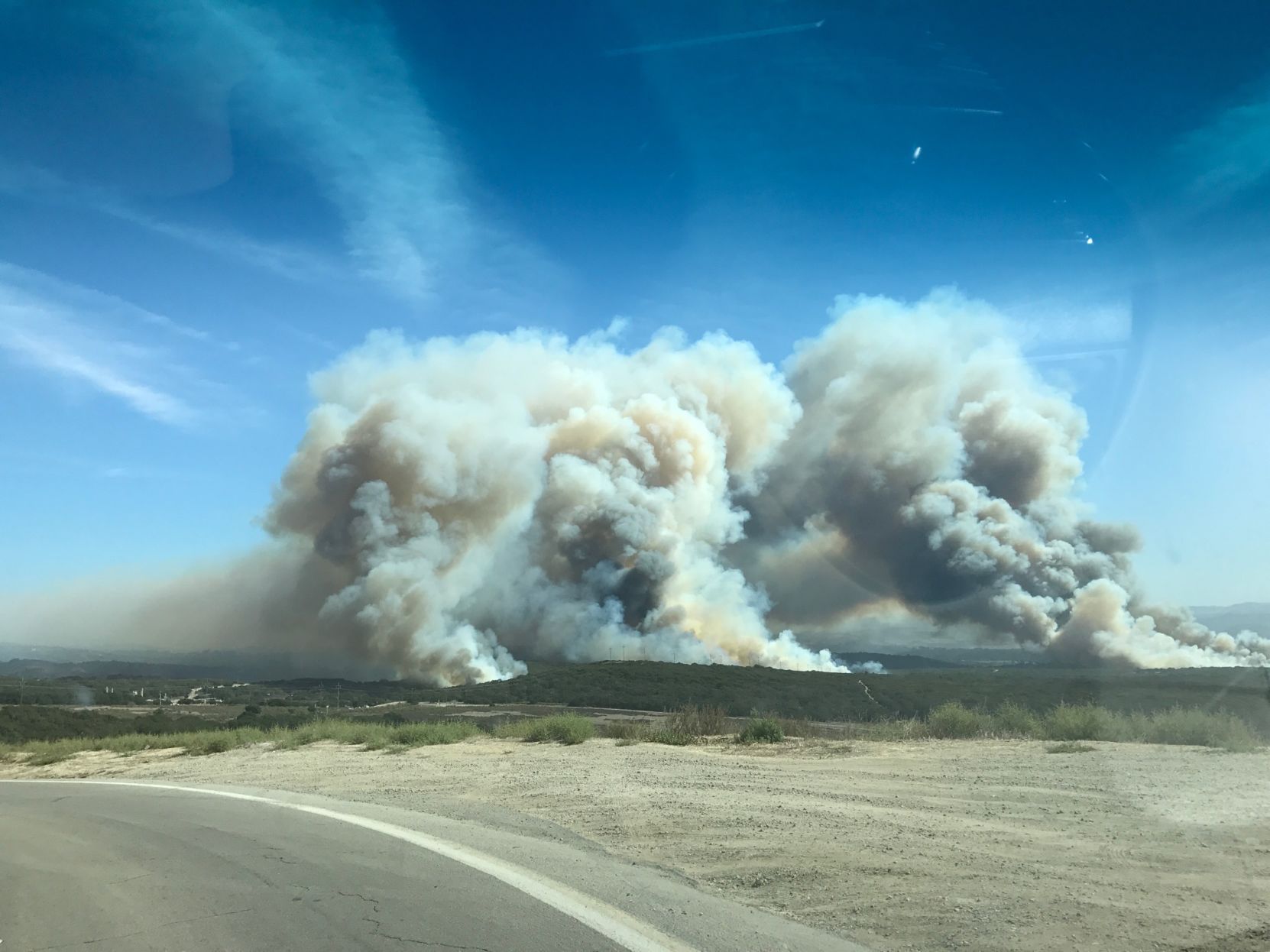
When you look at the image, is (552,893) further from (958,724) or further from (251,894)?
(958,724)

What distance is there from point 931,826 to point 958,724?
1101 centimetres

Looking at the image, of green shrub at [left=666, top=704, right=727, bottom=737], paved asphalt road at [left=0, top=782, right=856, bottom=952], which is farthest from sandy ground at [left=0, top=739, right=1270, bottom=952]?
green shrub at [left=666, top=704, right=727, bottom=737]

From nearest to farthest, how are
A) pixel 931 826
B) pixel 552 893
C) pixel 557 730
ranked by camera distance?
pixel 552 893 → pixel 931 826 → pixel 557 730

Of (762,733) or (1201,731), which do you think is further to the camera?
(762,733)

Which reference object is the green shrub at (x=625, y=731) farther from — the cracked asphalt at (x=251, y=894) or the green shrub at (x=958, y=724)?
the cracked asphalt at (x=251, y=894)

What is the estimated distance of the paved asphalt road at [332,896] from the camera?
561 cm

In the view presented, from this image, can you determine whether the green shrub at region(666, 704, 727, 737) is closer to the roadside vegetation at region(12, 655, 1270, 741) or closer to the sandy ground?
the sandy ground

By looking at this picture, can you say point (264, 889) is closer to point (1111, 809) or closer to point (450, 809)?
point (450, 809)

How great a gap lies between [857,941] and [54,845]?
8157mm

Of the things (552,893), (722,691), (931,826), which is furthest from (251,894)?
(722,691)

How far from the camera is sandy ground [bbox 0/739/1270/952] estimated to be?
583cm

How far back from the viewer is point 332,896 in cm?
668

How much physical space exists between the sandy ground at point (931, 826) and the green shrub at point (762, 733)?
1.81 metres

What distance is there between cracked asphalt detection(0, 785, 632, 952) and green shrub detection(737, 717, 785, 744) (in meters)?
11.0
